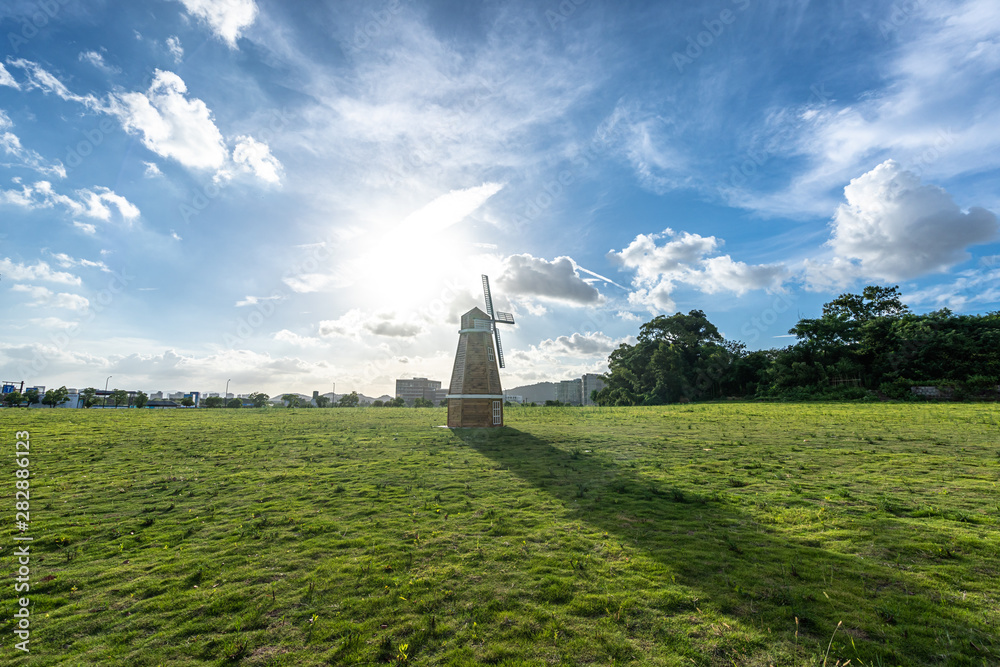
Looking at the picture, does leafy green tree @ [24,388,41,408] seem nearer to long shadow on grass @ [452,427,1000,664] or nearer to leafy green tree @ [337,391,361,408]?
leafy green tree @ [337,391,361,408]

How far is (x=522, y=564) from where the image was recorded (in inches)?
338

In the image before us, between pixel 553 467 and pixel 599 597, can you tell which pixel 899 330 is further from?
pixel 599 597

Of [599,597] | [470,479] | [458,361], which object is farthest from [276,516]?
[458,361]

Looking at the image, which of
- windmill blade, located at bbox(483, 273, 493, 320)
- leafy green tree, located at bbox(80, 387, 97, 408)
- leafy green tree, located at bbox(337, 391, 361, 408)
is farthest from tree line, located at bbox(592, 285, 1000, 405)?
leafy green tree, located at bbox(80, 387, 97, 408)

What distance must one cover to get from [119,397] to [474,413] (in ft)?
381

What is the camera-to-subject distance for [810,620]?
6.32 meters

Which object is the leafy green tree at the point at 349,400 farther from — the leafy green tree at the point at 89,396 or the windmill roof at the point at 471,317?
the windmill roof at the point at 471,317

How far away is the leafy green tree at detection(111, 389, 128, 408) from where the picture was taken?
103 metres

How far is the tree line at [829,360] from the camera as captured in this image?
47750mm

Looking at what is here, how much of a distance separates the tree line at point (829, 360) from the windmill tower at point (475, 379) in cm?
4517

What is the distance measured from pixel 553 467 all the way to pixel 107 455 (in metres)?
23.2

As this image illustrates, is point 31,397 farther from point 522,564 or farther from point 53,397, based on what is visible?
point 522,564

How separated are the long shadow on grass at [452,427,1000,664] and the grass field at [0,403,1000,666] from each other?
0.05m

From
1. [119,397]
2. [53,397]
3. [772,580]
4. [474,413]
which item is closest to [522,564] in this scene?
[772,580]
